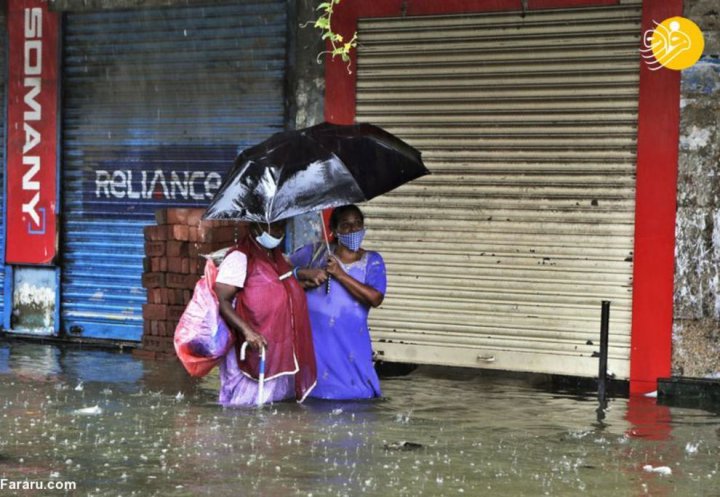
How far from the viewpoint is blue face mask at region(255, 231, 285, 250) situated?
748 centimetres

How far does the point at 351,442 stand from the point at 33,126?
6.36m

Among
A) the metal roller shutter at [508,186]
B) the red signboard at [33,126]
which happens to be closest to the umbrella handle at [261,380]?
the metal roller shutter at [508,186]

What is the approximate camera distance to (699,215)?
898 cm

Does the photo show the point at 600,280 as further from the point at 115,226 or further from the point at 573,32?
the point at 115,226

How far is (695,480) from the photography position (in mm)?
5918

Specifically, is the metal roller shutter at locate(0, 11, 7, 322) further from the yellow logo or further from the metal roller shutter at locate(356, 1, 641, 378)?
the yellow logo

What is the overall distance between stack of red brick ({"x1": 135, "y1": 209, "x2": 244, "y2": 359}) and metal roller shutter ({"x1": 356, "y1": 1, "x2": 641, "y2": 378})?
1.40 meters

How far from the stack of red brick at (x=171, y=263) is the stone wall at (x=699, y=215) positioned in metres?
3.82

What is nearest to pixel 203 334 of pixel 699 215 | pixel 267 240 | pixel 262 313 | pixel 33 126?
pixel 262 313

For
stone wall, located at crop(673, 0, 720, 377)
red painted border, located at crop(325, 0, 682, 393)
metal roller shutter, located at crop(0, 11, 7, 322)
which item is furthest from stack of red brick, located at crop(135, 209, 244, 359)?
stone wall, located at crop(673, 0, 720, 377)

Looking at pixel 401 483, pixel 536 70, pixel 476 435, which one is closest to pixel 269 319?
pixel 476 435

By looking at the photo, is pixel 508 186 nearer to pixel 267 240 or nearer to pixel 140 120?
pixel 267 240

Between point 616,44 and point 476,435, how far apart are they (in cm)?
364

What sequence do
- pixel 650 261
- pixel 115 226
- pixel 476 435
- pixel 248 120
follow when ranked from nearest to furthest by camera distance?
pixel 476 435, pixel 650 261, pixel 248 120, pixel 115 226
